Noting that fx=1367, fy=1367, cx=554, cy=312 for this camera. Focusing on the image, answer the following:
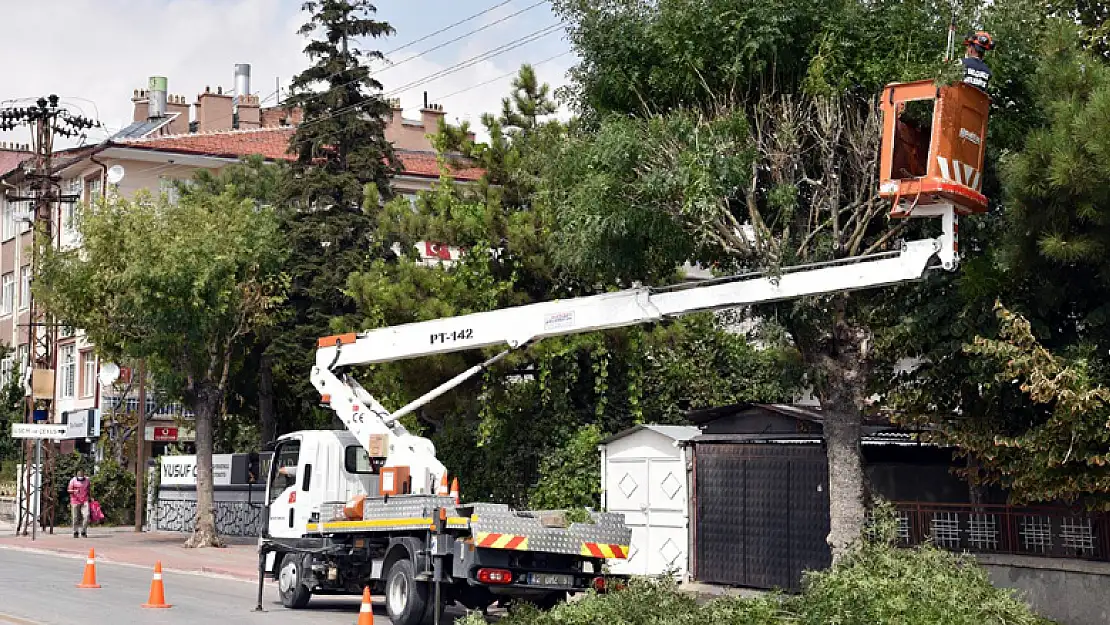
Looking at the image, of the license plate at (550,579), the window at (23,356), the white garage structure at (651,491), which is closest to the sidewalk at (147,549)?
the white garage structure at (651,491)

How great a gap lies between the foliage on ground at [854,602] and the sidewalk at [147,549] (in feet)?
39.0

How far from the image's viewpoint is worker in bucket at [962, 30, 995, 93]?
42.8ft

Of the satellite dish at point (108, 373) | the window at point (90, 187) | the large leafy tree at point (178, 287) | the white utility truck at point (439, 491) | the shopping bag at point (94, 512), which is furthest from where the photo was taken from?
the window at point (90, 187)

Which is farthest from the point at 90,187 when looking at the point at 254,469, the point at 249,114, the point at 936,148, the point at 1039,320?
the point at 936,148

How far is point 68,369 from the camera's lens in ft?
165

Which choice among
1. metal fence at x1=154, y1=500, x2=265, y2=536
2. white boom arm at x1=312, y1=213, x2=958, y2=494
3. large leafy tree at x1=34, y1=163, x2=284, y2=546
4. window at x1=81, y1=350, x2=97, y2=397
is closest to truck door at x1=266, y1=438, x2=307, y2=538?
white boom arm at x1=312, y1=213, x2=958, y2=494

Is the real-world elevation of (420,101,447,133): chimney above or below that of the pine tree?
above

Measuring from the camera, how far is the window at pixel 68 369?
49.8 meters

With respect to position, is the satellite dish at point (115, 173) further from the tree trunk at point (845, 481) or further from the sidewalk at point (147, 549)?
the tree trunk at point (845, 481)

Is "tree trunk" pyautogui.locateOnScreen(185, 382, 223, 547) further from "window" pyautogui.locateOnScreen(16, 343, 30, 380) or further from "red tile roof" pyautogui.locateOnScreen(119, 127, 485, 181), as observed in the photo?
"window" pyautogui.locateOnScreen(16, 343, 30, 380)

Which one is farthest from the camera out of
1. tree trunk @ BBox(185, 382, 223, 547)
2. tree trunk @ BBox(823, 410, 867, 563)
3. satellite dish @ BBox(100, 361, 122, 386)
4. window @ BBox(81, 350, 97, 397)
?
window @ BBox(81, 350, 97, 397)

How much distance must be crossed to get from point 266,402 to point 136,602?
1703 centimetres

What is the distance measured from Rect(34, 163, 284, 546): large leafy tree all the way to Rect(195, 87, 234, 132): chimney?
20897 mm

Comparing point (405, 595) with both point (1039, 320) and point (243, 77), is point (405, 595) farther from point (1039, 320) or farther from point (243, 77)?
point (243, 77)
